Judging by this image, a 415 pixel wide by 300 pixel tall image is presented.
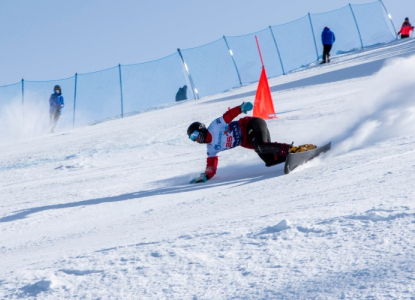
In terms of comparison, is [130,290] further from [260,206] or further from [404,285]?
[260,206]

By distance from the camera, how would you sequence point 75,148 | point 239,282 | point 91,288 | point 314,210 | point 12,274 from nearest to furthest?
point 239,282 → point 91,288 → point 12,274 → point 314,210 → point 75,148

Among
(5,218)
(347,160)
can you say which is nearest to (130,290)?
(347,160)

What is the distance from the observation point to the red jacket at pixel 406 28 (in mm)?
27141

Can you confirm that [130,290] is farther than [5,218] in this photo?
No

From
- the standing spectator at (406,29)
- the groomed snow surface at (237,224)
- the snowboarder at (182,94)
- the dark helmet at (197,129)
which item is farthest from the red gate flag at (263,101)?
the standing spectator at (406,29)

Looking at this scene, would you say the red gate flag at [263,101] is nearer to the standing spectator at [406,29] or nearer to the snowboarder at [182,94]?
the snowboarder at [182,94]

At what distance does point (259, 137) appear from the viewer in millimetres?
6059

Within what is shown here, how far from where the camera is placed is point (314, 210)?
3.20 meters

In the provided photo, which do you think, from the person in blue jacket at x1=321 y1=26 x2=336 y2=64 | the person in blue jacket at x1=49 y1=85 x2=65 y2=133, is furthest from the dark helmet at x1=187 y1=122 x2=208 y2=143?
the person in blue jacket at x1=321 y1=26 x2=336 y2=64

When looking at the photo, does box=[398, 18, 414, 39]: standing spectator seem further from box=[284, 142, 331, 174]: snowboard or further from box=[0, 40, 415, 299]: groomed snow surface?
box=[284, 142, 331, 174]: snowboard

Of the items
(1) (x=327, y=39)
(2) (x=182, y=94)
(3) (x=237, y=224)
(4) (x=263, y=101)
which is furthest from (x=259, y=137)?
(1) (x=327, y=39)

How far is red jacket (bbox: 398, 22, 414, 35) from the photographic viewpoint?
89.0 feet

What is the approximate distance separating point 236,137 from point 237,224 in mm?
3079

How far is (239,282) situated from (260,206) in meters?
1.54
